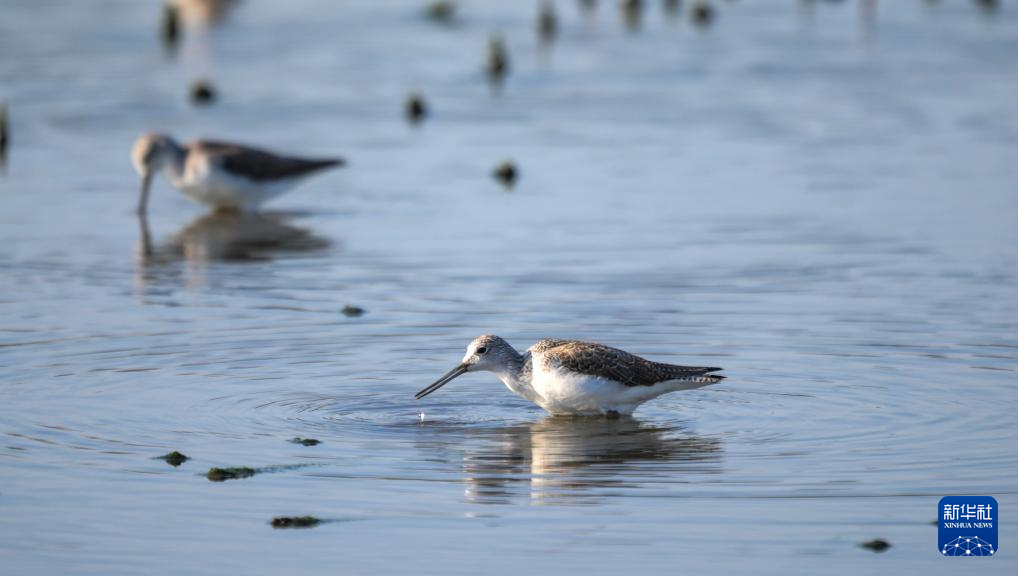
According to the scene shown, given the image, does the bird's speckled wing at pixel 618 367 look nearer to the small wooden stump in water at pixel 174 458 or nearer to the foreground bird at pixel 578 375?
the foreground bird at pixel 578 375

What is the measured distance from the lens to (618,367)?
11812 millimetres

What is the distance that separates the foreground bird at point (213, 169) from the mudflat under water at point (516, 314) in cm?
34

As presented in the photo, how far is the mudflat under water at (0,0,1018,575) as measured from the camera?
9492 millimetres

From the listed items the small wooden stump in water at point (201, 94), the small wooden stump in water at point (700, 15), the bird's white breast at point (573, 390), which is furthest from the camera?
the small wooden stump in water at point (700, 15)

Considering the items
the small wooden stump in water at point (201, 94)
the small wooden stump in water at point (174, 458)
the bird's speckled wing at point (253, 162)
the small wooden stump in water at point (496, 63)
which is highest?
the small wooden stump in water at point (496, 63)

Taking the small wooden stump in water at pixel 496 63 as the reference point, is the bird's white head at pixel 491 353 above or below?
below

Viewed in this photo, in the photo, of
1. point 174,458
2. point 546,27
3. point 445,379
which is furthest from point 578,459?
point 546,27

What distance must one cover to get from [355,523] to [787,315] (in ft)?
20.4

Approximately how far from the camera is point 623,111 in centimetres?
2666

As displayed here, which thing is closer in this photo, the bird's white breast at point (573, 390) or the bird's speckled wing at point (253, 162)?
the bird's white breast at point (573, 390)

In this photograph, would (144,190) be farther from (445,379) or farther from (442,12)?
(442,12)

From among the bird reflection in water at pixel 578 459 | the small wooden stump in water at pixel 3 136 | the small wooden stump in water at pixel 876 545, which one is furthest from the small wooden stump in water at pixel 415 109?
the small wooden stump in water at pixel 876 545

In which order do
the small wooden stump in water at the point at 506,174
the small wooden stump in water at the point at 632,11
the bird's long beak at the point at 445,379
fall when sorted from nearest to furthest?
the bird's long beak at the point at 445,379
the small wooden stump in water at the point at 506,174
the small wooden stump in water at the point at 632,11

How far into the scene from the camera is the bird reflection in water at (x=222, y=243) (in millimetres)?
17713
